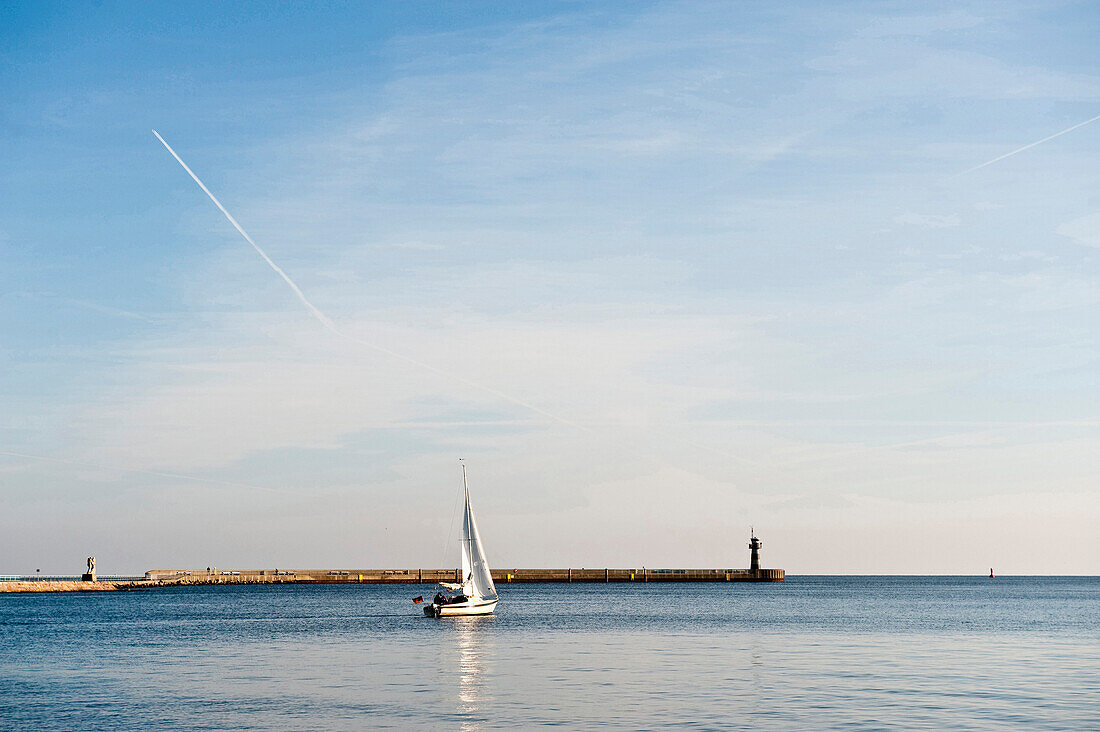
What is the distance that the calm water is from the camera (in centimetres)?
4028

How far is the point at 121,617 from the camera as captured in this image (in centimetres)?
11756

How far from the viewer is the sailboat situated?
102 meters

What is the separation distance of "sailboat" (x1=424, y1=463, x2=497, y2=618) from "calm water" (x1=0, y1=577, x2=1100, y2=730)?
1737mm

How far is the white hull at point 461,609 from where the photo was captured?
344 ft

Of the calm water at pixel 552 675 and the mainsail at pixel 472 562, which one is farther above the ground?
the mainsail at pixel 472 562

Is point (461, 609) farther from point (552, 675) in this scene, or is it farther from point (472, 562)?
point (552, 675)

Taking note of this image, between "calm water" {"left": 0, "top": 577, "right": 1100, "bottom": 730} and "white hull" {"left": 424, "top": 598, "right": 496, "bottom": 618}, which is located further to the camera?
"white hull" {"left": 424, "top": 598, "right": 496, "bottom": 618}

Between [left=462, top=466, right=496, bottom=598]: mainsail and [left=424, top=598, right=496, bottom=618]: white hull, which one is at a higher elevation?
[left=462, top=466, right=496, bottom=598]: mainsail

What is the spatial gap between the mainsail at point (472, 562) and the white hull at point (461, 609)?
747 mm

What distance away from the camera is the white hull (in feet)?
344

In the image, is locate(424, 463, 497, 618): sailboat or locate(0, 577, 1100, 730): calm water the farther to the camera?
locate(424, 463, 497, 618): sailboat

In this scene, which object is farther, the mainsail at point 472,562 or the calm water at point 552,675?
the mainsail at point 472,562

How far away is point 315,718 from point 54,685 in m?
18.6

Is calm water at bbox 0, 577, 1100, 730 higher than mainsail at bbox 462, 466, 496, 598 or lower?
lower
